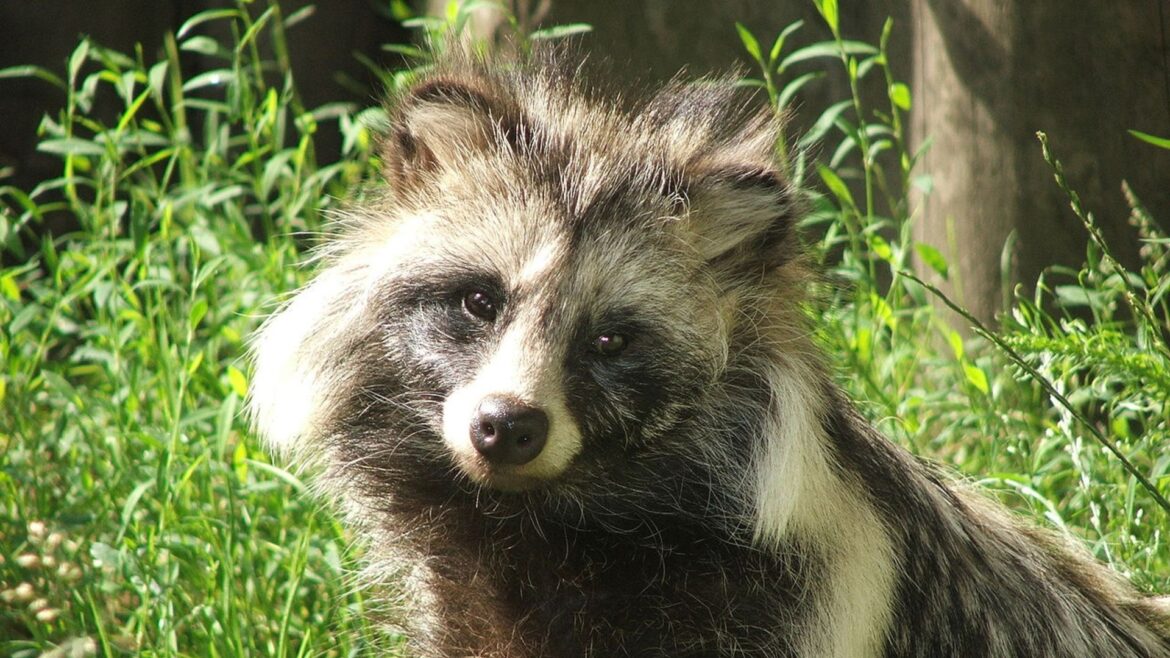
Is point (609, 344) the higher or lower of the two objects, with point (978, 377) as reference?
higher

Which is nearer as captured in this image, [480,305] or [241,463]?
[480,305]

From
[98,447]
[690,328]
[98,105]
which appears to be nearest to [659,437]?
[690,328]

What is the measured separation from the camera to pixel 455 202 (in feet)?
13.4

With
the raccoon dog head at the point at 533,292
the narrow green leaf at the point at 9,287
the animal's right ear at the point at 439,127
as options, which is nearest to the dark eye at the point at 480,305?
the raccoon dog head at the point at 533,292

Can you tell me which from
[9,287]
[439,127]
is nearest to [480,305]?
[439,127]

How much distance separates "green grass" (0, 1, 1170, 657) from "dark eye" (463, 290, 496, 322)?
1017 millimetres

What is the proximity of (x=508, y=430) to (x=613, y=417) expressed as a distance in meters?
0.38

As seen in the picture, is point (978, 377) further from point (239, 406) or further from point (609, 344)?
point (239, 406)

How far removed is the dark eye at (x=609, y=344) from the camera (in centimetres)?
377

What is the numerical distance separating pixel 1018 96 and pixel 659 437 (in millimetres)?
3090

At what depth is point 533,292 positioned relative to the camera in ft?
12.3

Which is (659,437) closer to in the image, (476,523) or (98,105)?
(476,523)

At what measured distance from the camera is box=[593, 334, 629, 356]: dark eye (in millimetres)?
3766

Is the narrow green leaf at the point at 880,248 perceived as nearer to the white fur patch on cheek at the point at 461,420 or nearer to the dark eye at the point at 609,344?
the dark eye at the point at 609,344
